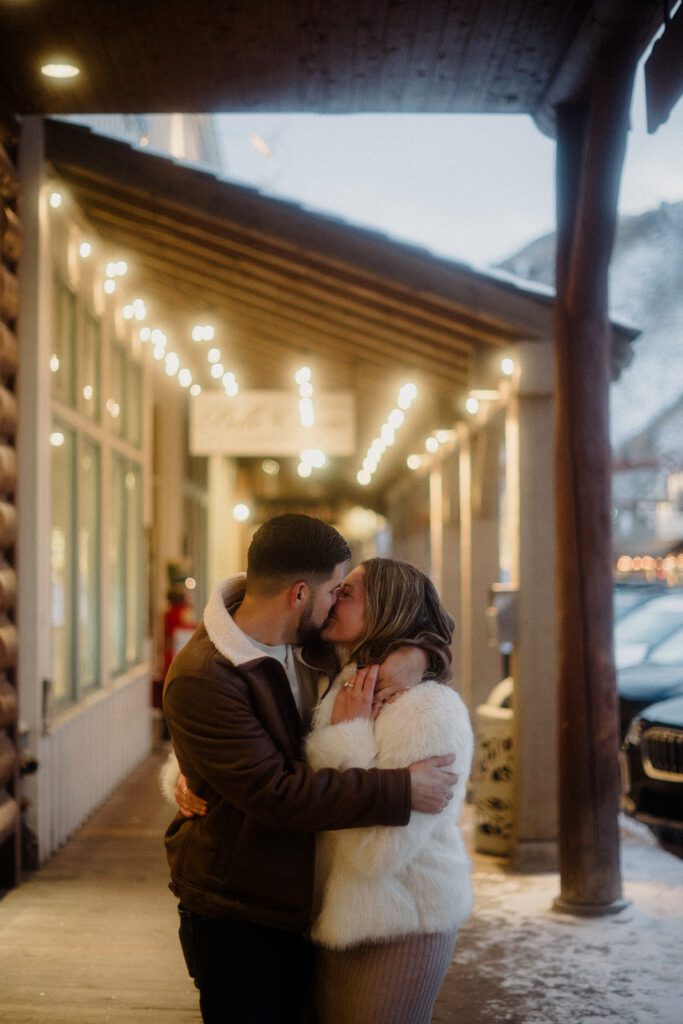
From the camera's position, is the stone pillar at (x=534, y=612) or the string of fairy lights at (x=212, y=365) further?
the string of fairy lights at (x=212, y=365)

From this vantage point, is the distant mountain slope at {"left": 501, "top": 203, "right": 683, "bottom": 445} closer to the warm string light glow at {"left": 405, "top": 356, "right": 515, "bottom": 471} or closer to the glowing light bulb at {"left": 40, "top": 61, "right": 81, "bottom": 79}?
the warm string light glow at {"left": 405, "top": 356, "right": 515, "bottom": 471}

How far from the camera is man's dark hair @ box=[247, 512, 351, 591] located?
3.02m

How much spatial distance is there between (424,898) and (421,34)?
4.26 m

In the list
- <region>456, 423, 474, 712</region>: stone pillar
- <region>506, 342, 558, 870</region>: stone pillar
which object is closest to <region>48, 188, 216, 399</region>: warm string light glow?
<region>456, 423, 474, 712</region>: stone pillar

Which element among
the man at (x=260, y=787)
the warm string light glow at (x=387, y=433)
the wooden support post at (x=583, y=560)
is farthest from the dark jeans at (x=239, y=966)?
the warm string light glow at (x=387, y=433)

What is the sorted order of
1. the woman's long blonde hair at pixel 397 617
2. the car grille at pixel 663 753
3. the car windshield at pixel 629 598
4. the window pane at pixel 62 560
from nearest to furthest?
the woman's long blonde hair at pixel 397 617 < the window pane at pixel 62 560 < the car grille at pixel 663 753 < the car windshield at pixel 629 598

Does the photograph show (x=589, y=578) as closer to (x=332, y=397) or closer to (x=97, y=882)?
(x=97, y=882)

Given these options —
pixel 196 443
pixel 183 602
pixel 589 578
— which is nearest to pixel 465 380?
pixel 196 443

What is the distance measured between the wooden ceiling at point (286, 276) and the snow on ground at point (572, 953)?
347 centimetres

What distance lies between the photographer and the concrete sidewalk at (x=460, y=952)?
505cm

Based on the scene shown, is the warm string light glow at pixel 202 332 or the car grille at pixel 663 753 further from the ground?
the warm string light glow at pixel 202 332

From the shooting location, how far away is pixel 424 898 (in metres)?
2.99

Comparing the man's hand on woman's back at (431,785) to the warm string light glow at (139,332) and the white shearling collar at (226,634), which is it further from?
the warm string light glow at (139,332)

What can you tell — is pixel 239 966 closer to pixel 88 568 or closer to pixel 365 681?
pixel 365 681
